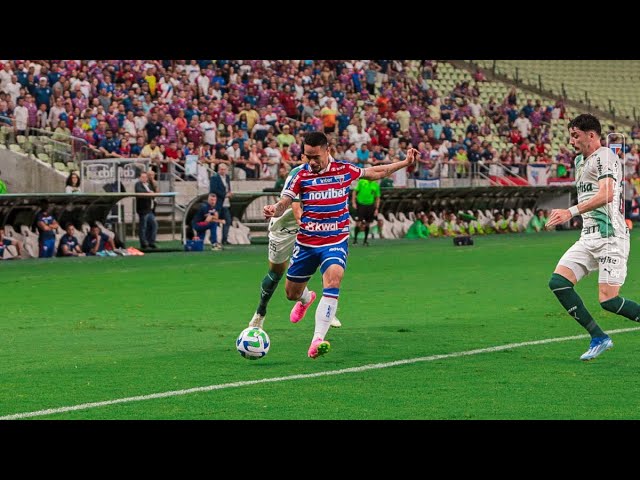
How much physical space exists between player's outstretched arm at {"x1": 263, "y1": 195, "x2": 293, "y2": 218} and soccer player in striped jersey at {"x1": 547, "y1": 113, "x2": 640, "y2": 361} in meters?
2.49

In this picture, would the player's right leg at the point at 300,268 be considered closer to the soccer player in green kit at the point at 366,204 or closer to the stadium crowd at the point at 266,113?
the stadium crowd at the point at 266,113

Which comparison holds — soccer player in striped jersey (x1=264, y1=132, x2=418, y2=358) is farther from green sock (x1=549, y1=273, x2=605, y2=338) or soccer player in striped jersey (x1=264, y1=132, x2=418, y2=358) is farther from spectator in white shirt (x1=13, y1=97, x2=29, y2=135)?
spectator in white shirt (x1=13, y1=97, x2=29, y2=135)

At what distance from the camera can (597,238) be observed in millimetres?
11000

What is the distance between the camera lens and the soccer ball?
1100 cm

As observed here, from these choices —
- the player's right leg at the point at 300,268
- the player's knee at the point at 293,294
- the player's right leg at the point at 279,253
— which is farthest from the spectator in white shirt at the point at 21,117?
the player's knee at the point at 293,294

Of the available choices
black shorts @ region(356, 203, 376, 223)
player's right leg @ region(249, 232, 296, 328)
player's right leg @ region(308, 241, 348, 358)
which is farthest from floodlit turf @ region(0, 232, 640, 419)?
black shorts @ region(356, 203, 376, 223)

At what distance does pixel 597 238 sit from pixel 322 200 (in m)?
2.51

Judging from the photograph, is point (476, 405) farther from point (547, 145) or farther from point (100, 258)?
point (547, 145)

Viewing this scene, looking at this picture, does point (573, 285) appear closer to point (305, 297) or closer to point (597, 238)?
point (597, 238)

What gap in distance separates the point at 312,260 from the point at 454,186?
2737 centimetres

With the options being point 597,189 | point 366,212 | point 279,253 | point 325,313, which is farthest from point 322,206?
point 366,212

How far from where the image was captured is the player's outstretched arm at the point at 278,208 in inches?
446

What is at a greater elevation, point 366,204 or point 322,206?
point 322,206

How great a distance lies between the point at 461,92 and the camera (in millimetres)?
49156
